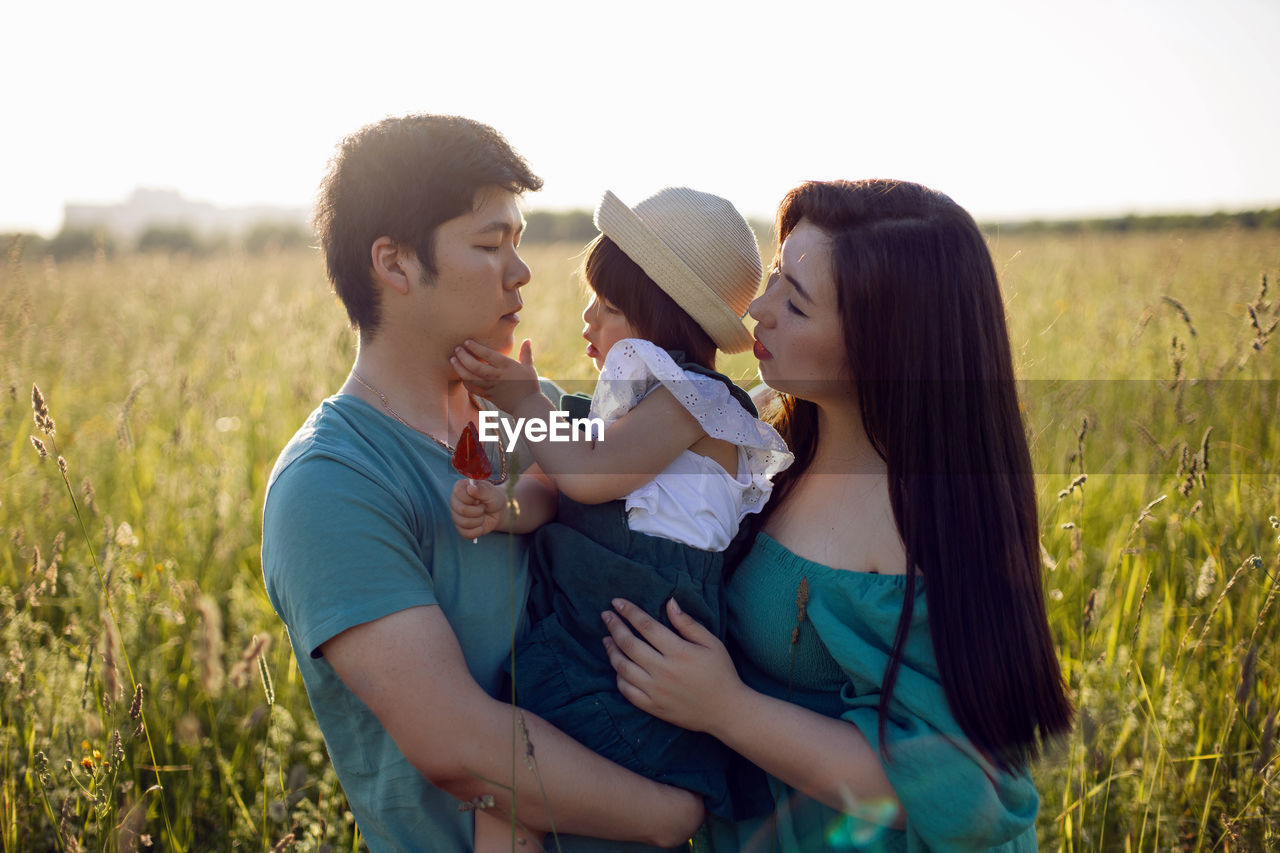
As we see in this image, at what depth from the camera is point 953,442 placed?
181cm

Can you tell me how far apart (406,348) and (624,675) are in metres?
0.91

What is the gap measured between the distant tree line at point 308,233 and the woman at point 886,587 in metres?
4.76

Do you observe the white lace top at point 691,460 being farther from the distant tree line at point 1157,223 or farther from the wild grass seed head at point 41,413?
the distant tree line at point 1157,223

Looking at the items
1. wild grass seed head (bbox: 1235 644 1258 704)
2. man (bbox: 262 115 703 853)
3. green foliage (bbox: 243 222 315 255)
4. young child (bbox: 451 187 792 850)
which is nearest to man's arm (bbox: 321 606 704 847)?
man (bbox: 262 115 703 853)

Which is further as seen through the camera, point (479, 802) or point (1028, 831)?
point (1028, 831)

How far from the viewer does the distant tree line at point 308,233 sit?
38.3 feet

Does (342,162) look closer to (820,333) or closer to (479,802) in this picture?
(820,333)

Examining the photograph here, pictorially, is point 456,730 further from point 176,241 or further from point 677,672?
point 176,241

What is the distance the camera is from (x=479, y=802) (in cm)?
152

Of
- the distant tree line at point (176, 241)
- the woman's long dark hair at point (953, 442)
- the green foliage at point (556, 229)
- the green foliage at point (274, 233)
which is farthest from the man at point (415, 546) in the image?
the green foliage at point (274, 233)

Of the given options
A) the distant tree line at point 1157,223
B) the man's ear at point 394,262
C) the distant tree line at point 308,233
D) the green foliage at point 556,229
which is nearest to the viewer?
the man's ear at point 394,262

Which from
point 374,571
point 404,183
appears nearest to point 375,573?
point 374,571

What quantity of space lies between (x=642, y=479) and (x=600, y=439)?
0.45 ft

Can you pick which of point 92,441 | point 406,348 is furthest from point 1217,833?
point 92,441
